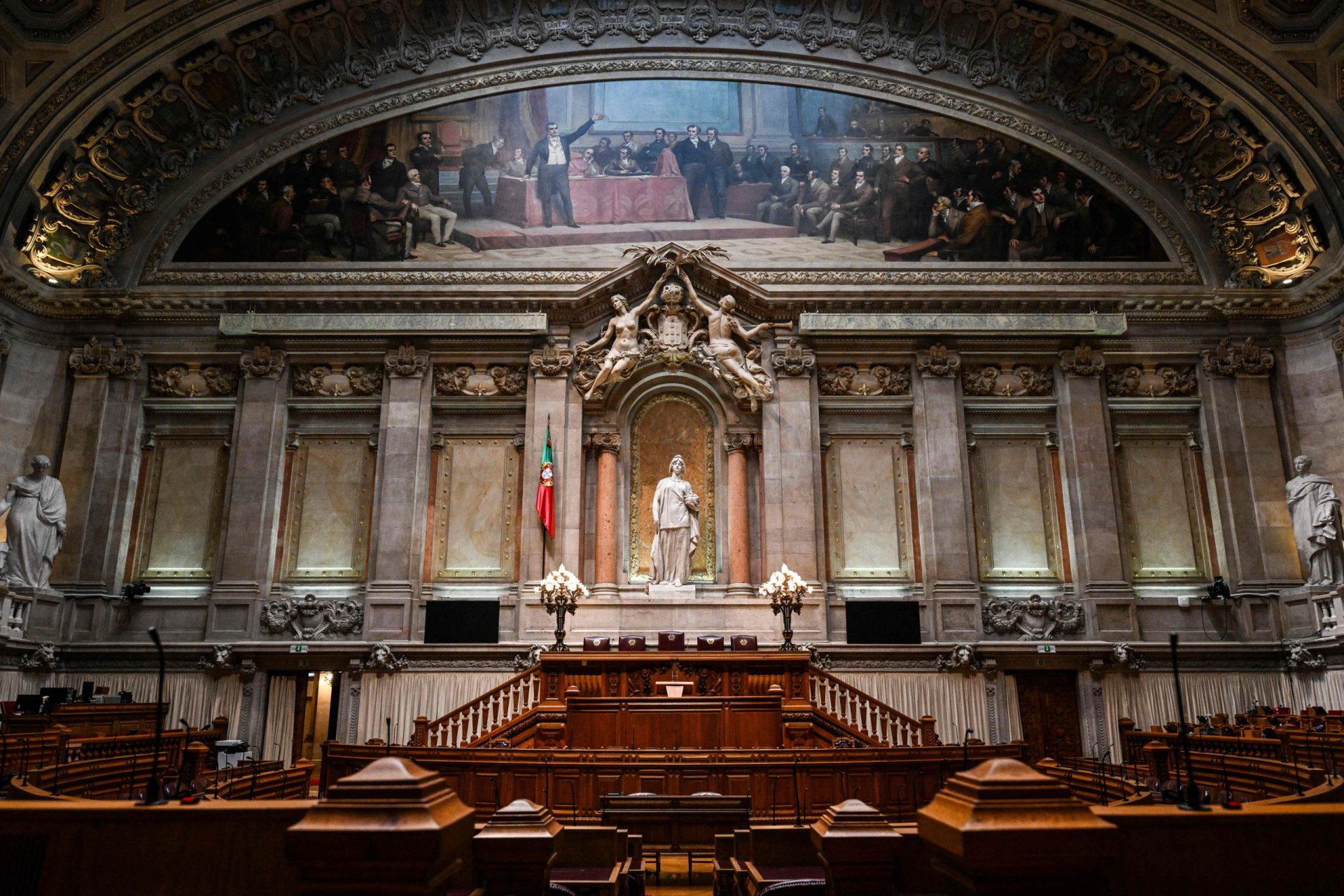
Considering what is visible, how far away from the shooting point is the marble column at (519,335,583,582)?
19.7 meters

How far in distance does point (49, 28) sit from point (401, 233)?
305 inches

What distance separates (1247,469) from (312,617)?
19.9 meters

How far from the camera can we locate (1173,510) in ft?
68.0

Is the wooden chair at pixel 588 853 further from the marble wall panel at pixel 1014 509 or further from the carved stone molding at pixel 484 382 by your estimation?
the marble wall panel at pixel 1014 509

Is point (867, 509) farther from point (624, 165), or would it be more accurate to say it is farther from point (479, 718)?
point (624, 165)

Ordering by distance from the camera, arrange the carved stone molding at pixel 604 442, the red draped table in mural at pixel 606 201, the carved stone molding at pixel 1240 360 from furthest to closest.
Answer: the red draped table in mural at pixel 606 201 → the carved stone molding at pixel 1240 360 → the carved stone molding at pixel 604 442

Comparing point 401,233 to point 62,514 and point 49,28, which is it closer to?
point 49,28

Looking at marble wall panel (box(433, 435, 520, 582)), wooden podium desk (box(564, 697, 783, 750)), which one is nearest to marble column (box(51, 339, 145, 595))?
marble wall panel (box(433, 435, 520, 582))

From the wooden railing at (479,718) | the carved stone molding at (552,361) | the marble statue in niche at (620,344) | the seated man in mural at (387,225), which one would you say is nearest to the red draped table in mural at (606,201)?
the seated man in mural at (387,225)

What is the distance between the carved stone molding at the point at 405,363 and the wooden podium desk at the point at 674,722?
9512 millimetres

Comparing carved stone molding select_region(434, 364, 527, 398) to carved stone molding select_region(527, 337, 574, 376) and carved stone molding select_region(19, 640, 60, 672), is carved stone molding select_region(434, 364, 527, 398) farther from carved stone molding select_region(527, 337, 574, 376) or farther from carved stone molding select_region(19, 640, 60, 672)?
carved stone molding select_region(19, 640, 60, 672)

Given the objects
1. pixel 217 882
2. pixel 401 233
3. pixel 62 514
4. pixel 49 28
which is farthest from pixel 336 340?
pixel 217 882

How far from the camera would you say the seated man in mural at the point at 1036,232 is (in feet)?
72.6

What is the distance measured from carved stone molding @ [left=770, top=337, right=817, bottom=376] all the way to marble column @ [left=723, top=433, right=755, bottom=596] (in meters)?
1.66
